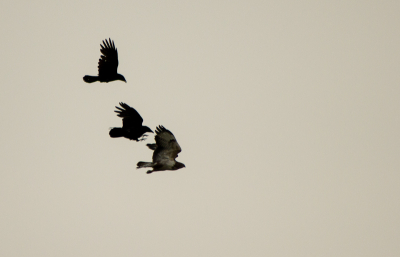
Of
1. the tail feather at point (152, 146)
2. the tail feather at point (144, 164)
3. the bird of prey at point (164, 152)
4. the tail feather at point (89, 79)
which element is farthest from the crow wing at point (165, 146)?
the tail feather at point (89, 79)

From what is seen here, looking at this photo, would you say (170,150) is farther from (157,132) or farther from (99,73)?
(99,73)

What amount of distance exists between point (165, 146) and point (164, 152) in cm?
22

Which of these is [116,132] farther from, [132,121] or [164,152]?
[164,152]

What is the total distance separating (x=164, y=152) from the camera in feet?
53.5

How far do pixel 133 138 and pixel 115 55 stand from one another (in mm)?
3392

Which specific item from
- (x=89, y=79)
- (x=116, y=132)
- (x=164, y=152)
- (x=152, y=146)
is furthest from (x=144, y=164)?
(x=89, y=79)

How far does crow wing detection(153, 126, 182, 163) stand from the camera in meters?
16.0

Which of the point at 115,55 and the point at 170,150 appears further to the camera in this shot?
the point at 115,55

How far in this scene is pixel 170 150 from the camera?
16250 millimetres

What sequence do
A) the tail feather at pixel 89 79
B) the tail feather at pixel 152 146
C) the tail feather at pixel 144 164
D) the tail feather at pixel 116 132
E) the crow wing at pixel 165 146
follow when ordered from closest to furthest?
the crow wing at pixel 165 146 < the tail feather at pixel 144 164 < the tail feather at pixel 152 146 < the tail feather at pixel 116 132 < the tail feather at pixel 89 79

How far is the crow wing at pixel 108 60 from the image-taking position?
61.7 feet

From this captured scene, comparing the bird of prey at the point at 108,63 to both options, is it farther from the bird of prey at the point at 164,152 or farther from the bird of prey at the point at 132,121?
the bird of prey at the point at 164,152

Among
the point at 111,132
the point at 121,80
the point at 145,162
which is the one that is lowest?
the point at 145,162

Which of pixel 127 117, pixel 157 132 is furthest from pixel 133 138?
pixel 157 132
